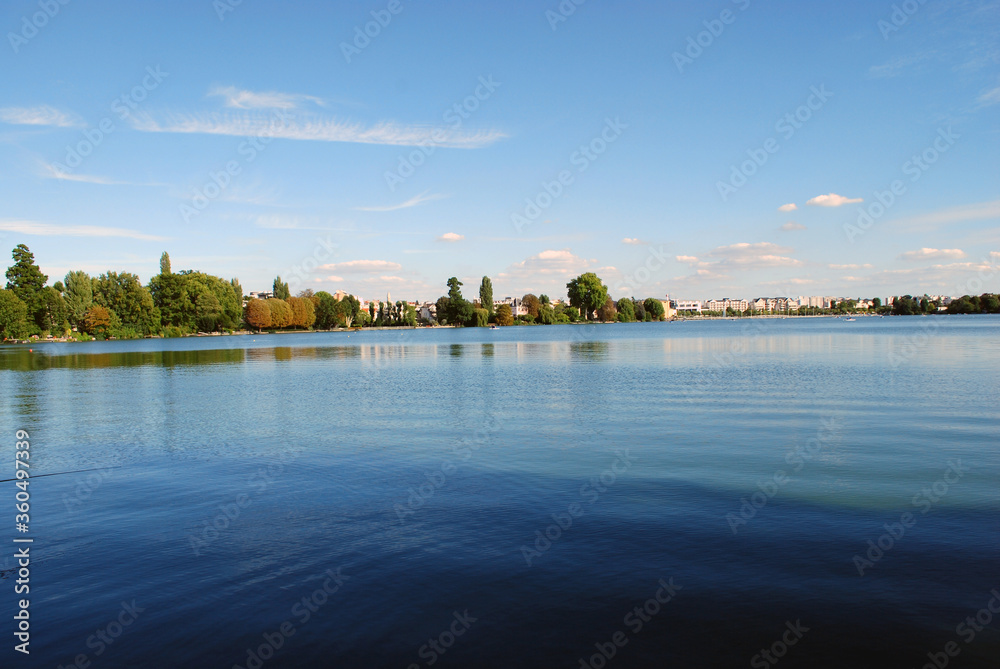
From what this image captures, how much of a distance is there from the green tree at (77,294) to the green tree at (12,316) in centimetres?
886

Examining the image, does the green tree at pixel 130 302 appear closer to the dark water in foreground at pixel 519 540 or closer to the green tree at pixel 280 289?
the green tree at pixel 280 289

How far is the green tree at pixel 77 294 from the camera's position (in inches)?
4756

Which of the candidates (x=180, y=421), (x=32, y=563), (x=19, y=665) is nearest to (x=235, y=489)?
(x=32, y=563)

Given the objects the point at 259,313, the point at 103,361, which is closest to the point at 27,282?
the point at 259,313

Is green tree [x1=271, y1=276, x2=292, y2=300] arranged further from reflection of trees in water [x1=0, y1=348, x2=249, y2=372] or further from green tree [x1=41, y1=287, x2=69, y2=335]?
reflection of trees in water [x1=0, y1=348, x2=249, y2=372]

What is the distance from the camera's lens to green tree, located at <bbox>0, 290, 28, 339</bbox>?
106213mm

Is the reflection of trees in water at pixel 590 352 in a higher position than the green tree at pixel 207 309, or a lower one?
lower

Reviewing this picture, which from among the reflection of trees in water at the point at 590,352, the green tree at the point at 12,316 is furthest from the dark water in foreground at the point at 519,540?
the green tree at the point at 12,316

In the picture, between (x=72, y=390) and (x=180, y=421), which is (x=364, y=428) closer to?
(x=180, y=421)

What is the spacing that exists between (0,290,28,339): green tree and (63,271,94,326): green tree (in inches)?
Result: 349

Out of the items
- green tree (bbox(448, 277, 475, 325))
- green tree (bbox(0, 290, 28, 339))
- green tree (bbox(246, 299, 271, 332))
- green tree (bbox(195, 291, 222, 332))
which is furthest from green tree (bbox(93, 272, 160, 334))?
green tree (bbox(448, 277, 475, 325))

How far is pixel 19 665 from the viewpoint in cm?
674

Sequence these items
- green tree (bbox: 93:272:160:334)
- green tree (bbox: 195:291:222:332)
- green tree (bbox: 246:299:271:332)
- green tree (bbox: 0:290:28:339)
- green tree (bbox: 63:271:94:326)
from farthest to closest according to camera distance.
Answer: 1. green tree (bbox: 246:299:271:332)
2. green tree (bbox: 195:291:222:332)
3. green tree (bbox: 93:272:160:334)
4. green tree (bbox: 63:271:94:326)
5. green tree (bbox: 0:290:28:339)

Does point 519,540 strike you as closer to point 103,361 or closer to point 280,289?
point 103,361
